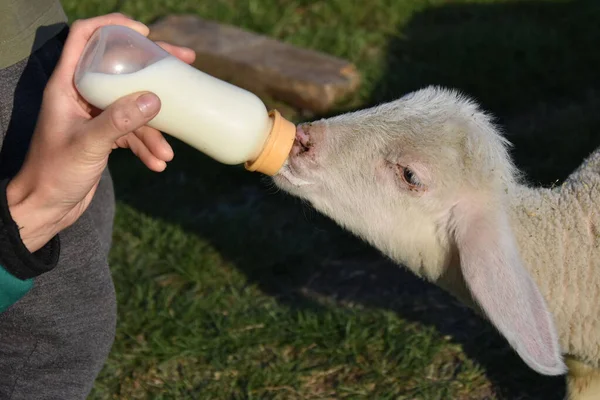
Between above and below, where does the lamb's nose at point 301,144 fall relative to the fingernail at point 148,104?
below

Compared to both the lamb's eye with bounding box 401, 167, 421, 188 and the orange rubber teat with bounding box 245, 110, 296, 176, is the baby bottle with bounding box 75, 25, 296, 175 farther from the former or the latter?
the lamb's eye with bounding box 401, 167, 421, 188

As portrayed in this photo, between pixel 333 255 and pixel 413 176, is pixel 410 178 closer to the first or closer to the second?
pixel 413 176

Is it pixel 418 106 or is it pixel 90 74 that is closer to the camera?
pixel 90 74

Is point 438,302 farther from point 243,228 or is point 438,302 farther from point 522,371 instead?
point 243,228

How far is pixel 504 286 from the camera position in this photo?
2.72 metres

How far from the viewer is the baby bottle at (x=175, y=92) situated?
253 cm

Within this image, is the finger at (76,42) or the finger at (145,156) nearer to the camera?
the finger at (76,42)

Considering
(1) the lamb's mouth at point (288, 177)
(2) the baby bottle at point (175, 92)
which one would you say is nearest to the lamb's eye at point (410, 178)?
(1) the lamb's mouth at point (288, 177)

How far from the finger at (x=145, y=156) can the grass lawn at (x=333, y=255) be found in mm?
561

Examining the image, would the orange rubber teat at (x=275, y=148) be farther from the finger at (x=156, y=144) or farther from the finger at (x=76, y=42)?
the finger at (x=76, y=42)

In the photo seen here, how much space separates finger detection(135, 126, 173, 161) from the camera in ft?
9.65

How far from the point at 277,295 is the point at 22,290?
170cm

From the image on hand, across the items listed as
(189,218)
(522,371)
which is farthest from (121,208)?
(522,371)

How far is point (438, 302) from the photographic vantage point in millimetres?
4098
